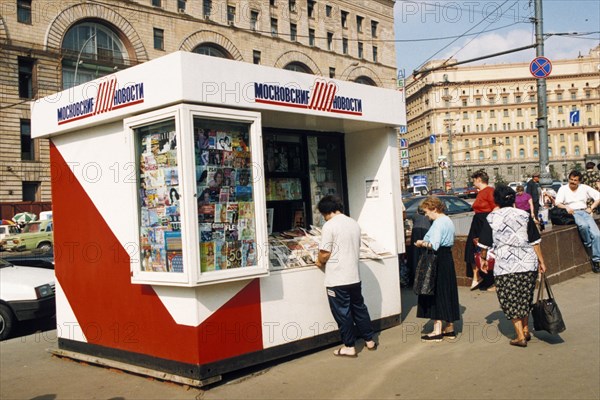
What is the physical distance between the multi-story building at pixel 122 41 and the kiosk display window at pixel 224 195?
31.6 m

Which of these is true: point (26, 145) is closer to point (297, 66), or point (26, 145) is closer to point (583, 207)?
point (297, 66)

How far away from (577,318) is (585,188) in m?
3.90

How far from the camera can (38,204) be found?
4072 centimetres

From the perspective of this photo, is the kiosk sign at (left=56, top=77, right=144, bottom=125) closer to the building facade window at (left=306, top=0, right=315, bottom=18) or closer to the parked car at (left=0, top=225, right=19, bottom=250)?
the parked car at (left=0, top=225, right=19, bottom=250)

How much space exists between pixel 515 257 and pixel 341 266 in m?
1.81

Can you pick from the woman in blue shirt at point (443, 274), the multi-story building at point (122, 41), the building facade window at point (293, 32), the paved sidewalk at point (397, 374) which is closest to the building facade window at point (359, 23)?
the multi-story building at point (122, 41)

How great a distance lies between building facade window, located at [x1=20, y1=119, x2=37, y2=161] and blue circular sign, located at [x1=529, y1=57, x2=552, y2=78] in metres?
36.4

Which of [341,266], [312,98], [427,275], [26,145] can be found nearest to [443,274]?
[427,275]

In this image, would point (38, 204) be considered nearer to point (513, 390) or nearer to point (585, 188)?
point (585, 188)

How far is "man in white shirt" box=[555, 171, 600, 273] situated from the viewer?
10512 millimetres

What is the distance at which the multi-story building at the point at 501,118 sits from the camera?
76.4 metres

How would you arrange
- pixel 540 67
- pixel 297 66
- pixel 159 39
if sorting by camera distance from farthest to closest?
1. pixel 297 66
2. pixel 159 39
3. pixel 540 67

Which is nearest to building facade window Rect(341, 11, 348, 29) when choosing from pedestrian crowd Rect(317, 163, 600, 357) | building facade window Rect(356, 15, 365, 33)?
building facade window Rect(356, 15, 365, 33)

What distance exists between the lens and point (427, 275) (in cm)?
645
